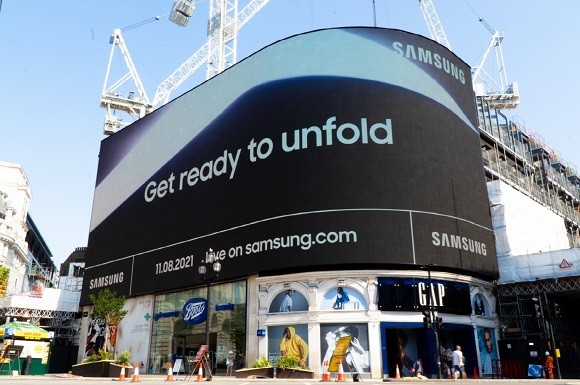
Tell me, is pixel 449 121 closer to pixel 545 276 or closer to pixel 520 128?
pixel 545 276

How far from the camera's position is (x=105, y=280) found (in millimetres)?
52031

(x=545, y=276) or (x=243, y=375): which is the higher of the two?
(x=545, y=276)

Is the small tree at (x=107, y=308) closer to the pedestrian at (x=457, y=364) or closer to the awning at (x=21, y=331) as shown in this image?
the awning at (x=21, y=331)

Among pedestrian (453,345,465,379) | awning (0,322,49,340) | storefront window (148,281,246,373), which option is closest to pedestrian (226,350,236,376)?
storefront window (148,281,246,373)

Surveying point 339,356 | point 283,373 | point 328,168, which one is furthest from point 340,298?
point 328,168

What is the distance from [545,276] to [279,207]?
66.3 feet

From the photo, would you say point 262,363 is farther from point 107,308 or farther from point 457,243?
point 457,243

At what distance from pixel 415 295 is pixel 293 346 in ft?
28.6

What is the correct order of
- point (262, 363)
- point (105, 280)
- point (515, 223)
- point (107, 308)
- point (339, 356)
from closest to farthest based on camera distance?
1. point (339, 356)
2. point (262, 363)
3. point (107, 308)
4. point (515, 223)
5. point (105, 280)

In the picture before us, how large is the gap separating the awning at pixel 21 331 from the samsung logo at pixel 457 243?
100 feet

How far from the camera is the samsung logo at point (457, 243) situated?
36094mm

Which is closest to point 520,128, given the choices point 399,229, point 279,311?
point 399,229

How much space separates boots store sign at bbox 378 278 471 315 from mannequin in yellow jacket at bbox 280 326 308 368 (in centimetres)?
572

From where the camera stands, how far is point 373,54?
40156mm
